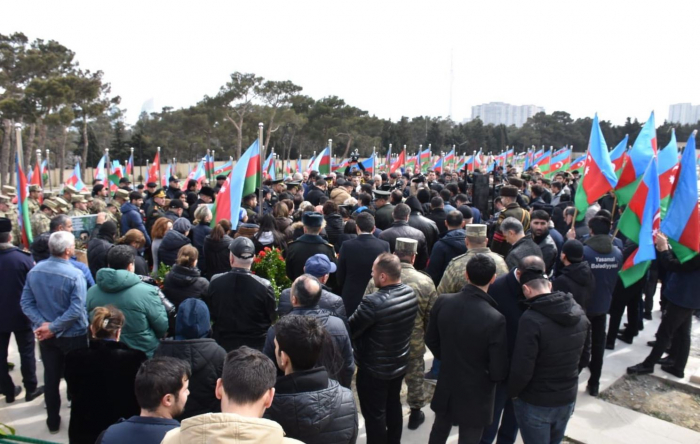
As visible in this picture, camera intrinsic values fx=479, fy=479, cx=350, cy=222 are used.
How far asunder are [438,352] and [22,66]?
3365cm

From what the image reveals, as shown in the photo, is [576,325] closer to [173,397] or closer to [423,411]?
[423,411]

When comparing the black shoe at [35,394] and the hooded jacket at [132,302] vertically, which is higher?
the hooded jacket at [132,302]

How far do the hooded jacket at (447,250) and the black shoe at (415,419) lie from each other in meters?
1.66

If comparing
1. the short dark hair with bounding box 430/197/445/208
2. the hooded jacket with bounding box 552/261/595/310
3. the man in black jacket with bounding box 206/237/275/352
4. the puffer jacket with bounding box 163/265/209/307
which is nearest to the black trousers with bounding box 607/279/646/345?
the hooded jacket with bounding box 552/261/595/310

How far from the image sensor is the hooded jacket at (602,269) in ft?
15.8

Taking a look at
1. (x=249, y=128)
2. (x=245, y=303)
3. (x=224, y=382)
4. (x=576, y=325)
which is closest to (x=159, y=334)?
(x=245, y=303)

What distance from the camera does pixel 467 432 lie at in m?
3.43

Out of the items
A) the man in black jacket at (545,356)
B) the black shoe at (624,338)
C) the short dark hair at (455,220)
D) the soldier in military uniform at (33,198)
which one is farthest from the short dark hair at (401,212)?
the soldier in military uniform at (33,198)

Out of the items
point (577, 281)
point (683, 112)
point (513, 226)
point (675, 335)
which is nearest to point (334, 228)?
point (513, 226)

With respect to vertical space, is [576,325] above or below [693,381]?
above

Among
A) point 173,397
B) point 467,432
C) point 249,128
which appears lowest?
point 467,432

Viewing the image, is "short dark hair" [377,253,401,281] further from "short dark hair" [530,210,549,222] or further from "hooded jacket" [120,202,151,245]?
"hooded jacket" [120,202,151,245]

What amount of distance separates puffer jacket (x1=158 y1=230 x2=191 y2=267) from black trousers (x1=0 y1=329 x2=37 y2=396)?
1497mm

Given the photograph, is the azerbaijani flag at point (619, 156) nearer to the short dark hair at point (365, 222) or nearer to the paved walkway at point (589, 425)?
the paved walkway at point (589, 425)
